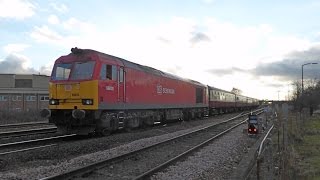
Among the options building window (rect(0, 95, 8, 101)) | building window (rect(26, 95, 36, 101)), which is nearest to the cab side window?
building window (rect(0, 95, 8, 101))

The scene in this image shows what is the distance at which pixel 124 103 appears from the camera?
21.2 meters

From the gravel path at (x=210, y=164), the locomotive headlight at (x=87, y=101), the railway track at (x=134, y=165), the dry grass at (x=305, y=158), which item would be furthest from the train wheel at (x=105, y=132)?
the dry grass at (x=305, y=158)

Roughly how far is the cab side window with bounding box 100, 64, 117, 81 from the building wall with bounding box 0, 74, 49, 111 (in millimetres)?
71051

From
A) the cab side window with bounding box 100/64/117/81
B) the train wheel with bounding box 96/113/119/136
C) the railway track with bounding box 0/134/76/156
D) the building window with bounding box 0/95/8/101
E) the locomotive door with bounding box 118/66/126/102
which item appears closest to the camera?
the railway track with bounding box 0/134/76/156

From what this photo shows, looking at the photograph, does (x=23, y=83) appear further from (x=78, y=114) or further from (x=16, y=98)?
(x=78, y=114)

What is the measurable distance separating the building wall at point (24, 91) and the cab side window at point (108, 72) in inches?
2797

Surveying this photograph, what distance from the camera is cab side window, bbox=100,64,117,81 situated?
1910 cm

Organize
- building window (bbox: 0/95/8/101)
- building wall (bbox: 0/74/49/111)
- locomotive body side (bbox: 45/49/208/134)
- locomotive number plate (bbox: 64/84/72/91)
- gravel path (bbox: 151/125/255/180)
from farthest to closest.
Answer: building window (bbox: 0/95/8/101) < building wall (bbox: 0/74/49/111) < locomotive number plate (bbox: 64/84/72/91) < locomotive body side (bbox: 45/49/208/134) < gravel path (bbox: 151/125/255/180)

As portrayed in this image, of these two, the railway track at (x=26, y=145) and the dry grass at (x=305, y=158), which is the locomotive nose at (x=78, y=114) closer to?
the railway track at (x=26, y=145)

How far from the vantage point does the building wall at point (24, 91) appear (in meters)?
90.9

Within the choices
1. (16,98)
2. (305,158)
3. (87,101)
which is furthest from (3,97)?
(305,158)

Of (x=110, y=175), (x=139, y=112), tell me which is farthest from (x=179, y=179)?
(x=139, y=112)

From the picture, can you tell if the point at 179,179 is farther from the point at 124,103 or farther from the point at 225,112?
the point at 225,112

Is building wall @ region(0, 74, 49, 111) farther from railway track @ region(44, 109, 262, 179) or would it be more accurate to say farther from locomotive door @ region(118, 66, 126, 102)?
railway track @ region(44, 109, 262, 179)
